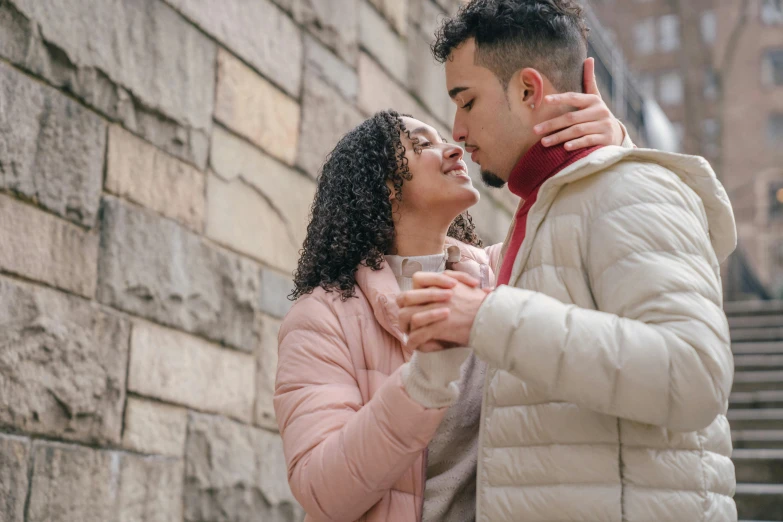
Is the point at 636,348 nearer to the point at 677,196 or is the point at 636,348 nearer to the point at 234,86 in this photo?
the point at 677,196

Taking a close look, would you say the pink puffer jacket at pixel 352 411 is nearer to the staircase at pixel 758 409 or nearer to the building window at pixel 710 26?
the staircase at pixel 758 409

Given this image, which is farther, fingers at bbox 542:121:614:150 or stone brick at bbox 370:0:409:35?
stone brick at bbox 370:0:409:35

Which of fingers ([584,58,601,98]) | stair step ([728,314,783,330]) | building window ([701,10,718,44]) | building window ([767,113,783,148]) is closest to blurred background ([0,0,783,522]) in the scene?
fingers ([584,58,601,98])

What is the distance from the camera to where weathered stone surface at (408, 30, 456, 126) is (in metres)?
5.04

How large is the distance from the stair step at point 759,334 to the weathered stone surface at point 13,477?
6.57 metres

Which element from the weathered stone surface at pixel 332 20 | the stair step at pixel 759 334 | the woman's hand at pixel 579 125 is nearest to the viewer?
the woman's hand at pixel 579 125

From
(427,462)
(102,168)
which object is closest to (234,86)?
(102,168)

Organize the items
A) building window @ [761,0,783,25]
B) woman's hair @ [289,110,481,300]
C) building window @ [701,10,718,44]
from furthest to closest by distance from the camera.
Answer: building window @ [701,10,718,44], building window @ [761,0,783,25], woman's hair @ [289,110,481,300]

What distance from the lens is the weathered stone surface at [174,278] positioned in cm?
286

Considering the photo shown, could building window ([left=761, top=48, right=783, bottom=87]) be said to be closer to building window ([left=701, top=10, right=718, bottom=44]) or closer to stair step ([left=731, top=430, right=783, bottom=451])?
building window ([left=701, top=10, right=718, bottom=44])

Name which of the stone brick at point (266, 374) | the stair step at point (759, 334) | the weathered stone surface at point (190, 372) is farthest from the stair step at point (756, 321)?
the weathered stone surface at point (190, 372)

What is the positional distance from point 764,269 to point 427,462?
27.9 m

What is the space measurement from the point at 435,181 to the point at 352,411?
77 centimetres

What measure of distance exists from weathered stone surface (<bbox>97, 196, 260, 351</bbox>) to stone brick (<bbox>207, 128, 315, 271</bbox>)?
101 mm
